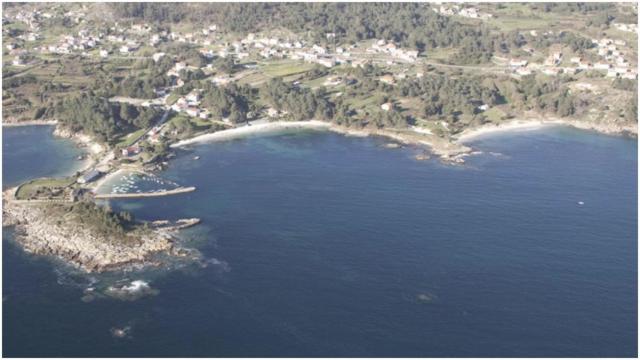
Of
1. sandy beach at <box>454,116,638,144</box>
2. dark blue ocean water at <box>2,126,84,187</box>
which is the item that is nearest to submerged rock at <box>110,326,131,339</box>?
dark blue ocean water at <box>2,126,84,187</box>

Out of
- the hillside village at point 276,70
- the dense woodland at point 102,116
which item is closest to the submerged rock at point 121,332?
the hillside village at point 276,70

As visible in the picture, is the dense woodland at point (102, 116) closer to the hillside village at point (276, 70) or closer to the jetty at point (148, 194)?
the hillside village at point (276, 70)

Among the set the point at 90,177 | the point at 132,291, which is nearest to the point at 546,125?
the point at 90,177

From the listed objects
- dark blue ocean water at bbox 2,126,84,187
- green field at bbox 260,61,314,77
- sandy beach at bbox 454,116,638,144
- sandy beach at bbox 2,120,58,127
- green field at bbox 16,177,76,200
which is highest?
green field at bbox 260,61,314,77

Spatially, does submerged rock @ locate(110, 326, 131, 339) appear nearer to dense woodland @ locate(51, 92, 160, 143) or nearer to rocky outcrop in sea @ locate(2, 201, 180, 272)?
rocky outcrop in sea @ locate(2, 201, 180, 272)

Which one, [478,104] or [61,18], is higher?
[61,18]

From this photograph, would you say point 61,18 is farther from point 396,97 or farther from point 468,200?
point 468,200

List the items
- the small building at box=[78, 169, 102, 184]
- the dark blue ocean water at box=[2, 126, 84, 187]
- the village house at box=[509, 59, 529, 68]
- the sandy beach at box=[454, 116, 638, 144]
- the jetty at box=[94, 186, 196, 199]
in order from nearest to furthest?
the jetty at box=[94, 186, 196, 199]
the small building at box=[78, 169, 102, 184]
the dark blue ocean water at box=[2, 126, 84, 187]
the sandy beach at box=[454, 116, 638, 144]
the village house at box=[509, 59, 529, 68]

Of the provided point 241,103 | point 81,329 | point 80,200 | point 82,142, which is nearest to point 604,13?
point 241,103

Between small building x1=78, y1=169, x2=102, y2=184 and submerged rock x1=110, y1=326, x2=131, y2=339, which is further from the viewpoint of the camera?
small building x1=78, y1=169, x2=102, y2=184
